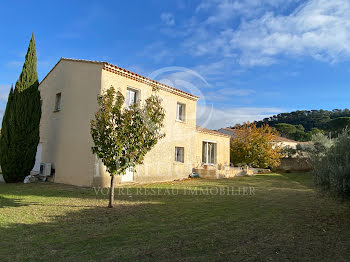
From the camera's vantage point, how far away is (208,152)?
2055 cm

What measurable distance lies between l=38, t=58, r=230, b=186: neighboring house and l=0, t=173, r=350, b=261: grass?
398cm

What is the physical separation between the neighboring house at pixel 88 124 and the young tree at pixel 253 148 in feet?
20.5

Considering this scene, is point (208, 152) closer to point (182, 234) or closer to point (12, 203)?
point (12, 203)

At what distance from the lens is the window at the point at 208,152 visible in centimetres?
2017

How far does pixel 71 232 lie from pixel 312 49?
12301 millimetres

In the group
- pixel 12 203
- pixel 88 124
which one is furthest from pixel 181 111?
pixel 12 203

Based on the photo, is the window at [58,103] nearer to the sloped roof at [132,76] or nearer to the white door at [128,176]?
the sloped roof at [132,76]

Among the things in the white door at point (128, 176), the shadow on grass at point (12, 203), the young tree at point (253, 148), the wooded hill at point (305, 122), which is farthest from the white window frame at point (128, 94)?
the wooded hill at point (305, 122)

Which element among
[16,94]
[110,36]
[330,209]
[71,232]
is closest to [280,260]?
[71,232]

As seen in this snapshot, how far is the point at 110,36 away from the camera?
14.3 metres

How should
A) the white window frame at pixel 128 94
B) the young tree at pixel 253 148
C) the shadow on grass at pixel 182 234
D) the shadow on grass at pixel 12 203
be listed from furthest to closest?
the young tree at pixel 253 148 → the white window frame at pixel 128 94 → the shadow on grass at pixel 12 203 → the shadow on grass at pixel 182 234

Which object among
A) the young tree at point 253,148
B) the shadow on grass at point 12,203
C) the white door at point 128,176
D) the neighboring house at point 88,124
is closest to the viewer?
the shadow on grass at point 12,203

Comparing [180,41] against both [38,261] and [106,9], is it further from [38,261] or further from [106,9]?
[38,261]

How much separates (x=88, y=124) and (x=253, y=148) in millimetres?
16336
